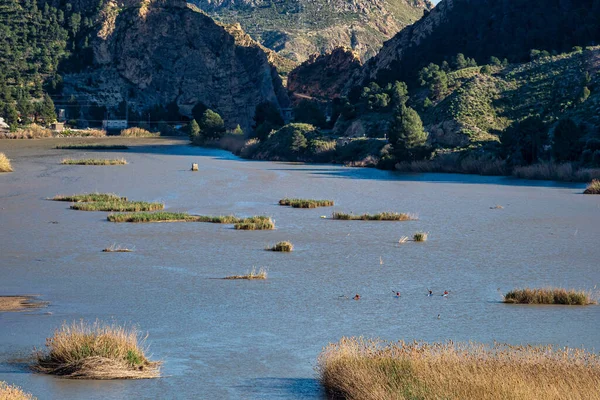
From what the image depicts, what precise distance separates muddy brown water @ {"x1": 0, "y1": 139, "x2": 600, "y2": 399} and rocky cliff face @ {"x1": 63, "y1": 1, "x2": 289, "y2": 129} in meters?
119

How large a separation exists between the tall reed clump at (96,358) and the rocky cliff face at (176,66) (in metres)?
153

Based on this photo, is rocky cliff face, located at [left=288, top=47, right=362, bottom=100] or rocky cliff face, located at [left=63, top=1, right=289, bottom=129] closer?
rocky cliff face, located at [left=288, top=47, right=362, bottom=100]

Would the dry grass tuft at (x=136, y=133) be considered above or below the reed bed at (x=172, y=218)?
above

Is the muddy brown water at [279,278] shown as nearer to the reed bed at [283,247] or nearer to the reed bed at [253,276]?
the reed bed at [253,276]

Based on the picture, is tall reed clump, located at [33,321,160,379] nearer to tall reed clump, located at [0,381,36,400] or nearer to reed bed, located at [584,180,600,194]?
tall reed clump, located at [0,381,36,400]

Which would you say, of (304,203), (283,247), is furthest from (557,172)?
(283,247)

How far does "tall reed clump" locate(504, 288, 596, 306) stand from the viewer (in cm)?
2367

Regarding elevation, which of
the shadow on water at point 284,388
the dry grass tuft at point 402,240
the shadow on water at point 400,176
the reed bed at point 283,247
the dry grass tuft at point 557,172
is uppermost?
the dry grass tuft at point 557,172

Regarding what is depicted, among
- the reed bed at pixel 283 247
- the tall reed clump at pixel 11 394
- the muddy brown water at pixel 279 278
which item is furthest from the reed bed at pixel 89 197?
the tall reed clump at pixel 11 394

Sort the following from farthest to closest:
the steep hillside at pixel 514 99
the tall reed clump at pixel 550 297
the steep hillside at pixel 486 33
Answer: the steep hillside at pixel 486 33
the steep hillside at pixel 514 99
the tall reed clump at pixel 550 297

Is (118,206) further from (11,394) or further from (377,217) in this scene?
(11,394)

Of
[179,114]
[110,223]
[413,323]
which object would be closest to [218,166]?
[110,223]

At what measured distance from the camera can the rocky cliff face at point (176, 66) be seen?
17238 cm

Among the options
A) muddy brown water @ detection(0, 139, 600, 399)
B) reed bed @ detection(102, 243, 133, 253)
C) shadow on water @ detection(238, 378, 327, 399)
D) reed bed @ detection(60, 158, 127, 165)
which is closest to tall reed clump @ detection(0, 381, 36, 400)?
muddy brown water @ detection(0, 139, 600, 399)
